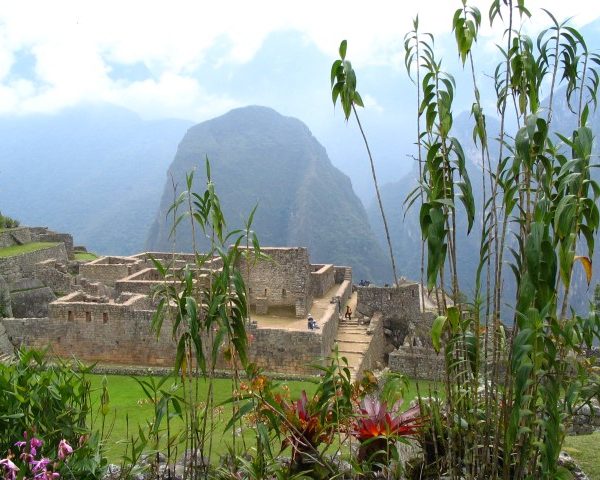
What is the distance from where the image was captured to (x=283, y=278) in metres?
15.0

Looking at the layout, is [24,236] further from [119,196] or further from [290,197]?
[119,196]

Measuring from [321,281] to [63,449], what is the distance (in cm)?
1388

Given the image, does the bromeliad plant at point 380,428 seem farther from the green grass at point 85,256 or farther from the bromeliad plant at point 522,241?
the green grass at point 85,256

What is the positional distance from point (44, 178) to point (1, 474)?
137 metres

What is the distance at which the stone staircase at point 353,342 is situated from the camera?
11.5 meters

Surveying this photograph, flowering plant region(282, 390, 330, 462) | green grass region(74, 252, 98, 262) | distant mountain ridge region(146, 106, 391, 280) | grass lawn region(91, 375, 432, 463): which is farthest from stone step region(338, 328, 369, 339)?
distant mountain ridge region(146, 106, 391, 280)

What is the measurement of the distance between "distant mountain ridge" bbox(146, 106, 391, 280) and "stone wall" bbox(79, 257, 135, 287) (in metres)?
34.7

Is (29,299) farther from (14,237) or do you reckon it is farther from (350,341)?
(350,341)

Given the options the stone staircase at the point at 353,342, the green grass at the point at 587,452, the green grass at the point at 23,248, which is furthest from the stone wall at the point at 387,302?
the green grass at the point at 23,248

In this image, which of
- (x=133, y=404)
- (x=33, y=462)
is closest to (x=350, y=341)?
(x=133, y=404)

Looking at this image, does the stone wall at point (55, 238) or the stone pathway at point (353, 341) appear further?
the stone wall at point (55, 238)

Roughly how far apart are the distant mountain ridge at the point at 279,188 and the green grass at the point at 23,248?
30502 millimetres

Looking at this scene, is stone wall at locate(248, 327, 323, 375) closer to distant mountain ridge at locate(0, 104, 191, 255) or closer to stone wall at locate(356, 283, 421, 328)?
stone wall at locate(356, 283, 421, 328)

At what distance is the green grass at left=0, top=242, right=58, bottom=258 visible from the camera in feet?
59.8
